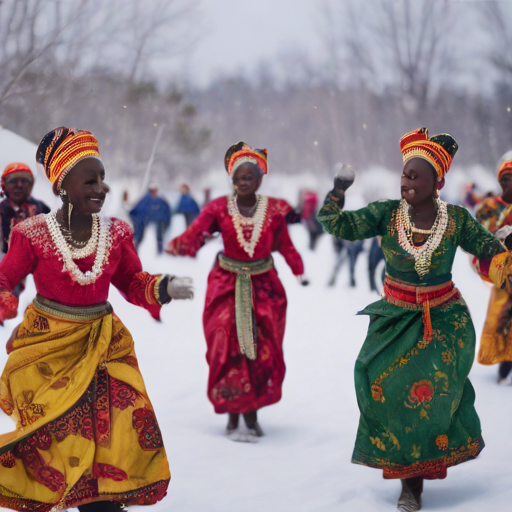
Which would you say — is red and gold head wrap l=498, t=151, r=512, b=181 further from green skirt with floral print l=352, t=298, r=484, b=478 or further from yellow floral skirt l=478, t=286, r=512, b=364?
green skirt with floral print l=352, t=298, r=484, b=478

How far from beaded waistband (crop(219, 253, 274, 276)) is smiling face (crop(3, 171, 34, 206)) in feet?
6.07

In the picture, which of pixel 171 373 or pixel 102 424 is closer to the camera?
pixel 102 424

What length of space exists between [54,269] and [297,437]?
257 centimetres

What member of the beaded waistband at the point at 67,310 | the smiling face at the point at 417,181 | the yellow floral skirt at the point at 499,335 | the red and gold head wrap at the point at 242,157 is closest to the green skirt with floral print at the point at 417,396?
the smiling face at the point at 417,181

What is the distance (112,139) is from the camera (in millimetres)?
16734

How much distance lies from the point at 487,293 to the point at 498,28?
8.15 metres

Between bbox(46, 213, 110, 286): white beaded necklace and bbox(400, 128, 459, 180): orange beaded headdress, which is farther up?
bbox(400, 128, 459, 180): orange beaded headdress

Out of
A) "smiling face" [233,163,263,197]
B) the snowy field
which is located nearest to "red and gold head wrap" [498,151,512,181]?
the snowy field

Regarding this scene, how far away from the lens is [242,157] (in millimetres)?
5723

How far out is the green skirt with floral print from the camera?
4.01 meters

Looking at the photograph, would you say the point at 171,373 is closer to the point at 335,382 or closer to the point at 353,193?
the point at 335,382

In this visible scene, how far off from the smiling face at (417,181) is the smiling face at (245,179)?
1772mm

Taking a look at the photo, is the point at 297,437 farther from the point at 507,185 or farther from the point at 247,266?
the point at 507,185

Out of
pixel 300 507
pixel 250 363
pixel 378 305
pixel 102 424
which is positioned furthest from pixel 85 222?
pixel 250 363
